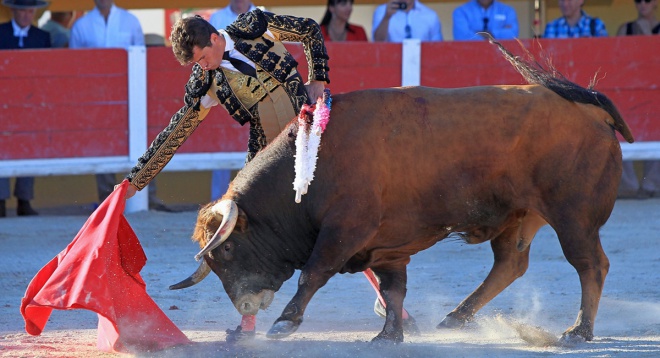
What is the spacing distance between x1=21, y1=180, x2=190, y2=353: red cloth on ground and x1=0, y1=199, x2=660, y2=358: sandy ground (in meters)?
0.10

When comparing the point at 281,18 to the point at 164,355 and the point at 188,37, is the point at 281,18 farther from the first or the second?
the point at 164,355

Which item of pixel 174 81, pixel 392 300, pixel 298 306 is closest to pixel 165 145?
pixel 298 306

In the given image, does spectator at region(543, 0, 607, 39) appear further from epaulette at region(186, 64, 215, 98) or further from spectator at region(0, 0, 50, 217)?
epaulette at region(186, 64, 215, 98)

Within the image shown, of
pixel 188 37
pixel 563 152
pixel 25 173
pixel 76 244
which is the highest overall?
pixel 188 37

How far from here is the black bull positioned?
3.95 metres

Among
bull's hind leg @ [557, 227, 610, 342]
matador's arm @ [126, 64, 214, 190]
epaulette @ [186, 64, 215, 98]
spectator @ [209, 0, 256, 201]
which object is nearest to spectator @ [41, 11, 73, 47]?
spectator @ [209, 0, 256, 201]

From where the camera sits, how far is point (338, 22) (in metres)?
8.00

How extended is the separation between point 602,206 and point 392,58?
3.88m

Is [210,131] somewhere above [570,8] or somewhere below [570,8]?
below

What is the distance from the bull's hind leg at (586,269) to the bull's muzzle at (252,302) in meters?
1.02

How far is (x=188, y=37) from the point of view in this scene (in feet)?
12.5

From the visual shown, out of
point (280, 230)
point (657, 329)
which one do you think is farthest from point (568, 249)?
point (280, 230)

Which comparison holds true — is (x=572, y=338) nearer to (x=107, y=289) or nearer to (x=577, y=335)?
(x=577, y=335)

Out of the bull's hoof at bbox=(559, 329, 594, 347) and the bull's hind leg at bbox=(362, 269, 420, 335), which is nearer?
the bull's hoof at bbox=(559, 329, 594, 347)
